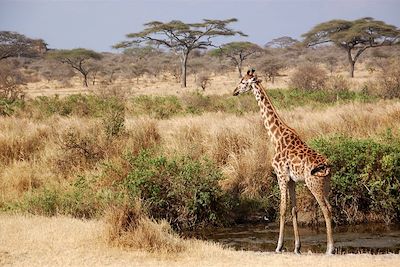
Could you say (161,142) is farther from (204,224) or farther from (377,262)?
(377,262)

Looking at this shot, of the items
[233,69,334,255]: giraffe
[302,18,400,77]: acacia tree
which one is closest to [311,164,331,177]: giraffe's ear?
[233,69,334,255]: giraffe

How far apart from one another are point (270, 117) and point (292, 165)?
1233 millimetres

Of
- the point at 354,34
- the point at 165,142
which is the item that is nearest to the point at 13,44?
the point at 354,34

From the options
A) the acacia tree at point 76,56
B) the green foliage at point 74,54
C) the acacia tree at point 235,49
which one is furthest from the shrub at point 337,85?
the green foliage at point 74,54

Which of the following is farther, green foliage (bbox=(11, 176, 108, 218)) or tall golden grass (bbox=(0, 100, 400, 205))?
tall golden grass (bbox=(0, 100, 400, 205))

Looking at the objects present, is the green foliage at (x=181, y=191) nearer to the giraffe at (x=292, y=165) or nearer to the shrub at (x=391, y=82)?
the giraffe at (x=292, y=165)

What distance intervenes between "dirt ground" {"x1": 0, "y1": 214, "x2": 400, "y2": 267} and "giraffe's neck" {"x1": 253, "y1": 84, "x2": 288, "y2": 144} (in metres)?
2.15

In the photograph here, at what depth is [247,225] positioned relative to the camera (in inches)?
447

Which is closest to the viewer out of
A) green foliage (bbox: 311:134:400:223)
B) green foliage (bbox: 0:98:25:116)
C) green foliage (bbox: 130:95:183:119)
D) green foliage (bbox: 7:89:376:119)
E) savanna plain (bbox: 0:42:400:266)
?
savanna plain (bbox: 0:42:400:266)

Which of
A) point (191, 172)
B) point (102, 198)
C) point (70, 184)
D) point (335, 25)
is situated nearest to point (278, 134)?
point (191, 172)

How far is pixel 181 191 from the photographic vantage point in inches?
440

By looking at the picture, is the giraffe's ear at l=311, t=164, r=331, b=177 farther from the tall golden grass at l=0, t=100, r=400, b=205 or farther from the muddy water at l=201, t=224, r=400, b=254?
the tall golden grass at l=0, t=100, r=400, b=205

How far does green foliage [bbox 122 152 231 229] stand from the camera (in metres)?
11.1

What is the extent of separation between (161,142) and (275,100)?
30.3ft
